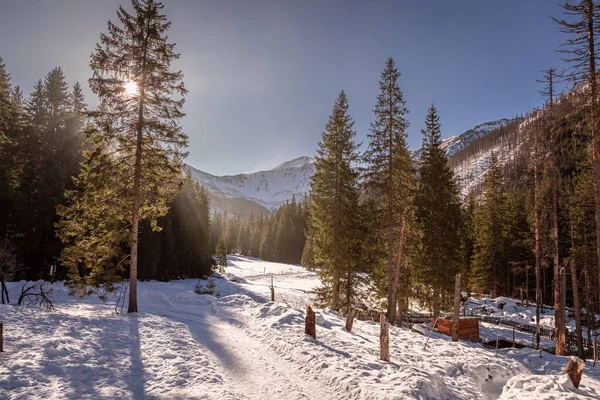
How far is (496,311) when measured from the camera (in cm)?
3578

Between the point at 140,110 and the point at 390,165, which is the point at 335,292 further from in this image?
the point at 140,110

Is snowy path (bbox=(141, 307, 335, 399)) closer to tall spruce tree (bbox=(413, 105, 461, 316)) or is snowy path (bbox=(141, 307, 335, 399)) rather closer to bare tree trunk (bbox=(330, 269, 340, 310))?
bare tree trunk (bbox=(330, 269, 340, 310))

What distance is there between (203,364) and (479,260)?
42.7 meters

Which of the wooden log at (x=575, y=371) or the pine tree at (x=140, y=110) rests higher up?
the pine tree at (x=140, y=110)

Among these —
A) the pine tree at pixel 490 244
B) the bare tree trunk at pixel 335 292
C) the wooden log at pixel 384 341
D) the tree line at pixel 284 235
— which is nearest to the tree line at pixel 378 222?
the bare tree trunk at pixel 335 292

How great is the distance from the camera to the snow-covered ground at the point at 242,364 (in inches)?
290

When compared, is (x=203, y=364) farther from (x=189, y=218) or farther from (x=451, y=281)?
(x=189, y=218)

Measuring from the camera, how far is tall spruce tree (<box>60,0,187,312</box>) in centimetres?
1549

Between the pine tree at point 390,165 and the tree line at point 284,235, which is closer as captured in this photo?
the pine tree at point 390,165

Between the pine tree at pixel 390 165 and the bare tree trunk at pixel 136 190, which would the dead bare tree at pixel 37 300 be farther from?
the pine tree at pixel 390 165

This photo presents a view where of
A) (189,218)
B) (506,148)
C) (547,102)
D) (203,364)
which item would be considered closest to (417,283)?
(547,102)

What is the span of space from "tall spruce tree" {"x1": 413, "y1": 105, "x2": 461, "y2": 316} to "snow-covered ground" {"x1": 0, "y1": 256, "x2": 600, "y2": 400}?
8.92 meters

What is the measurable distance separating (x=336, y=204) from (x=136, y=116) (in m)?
14.0

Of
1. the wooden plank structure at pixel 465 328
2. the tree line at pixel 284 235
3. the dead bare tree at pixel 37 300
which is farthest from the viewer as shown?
the tree line at pixel 284 235
